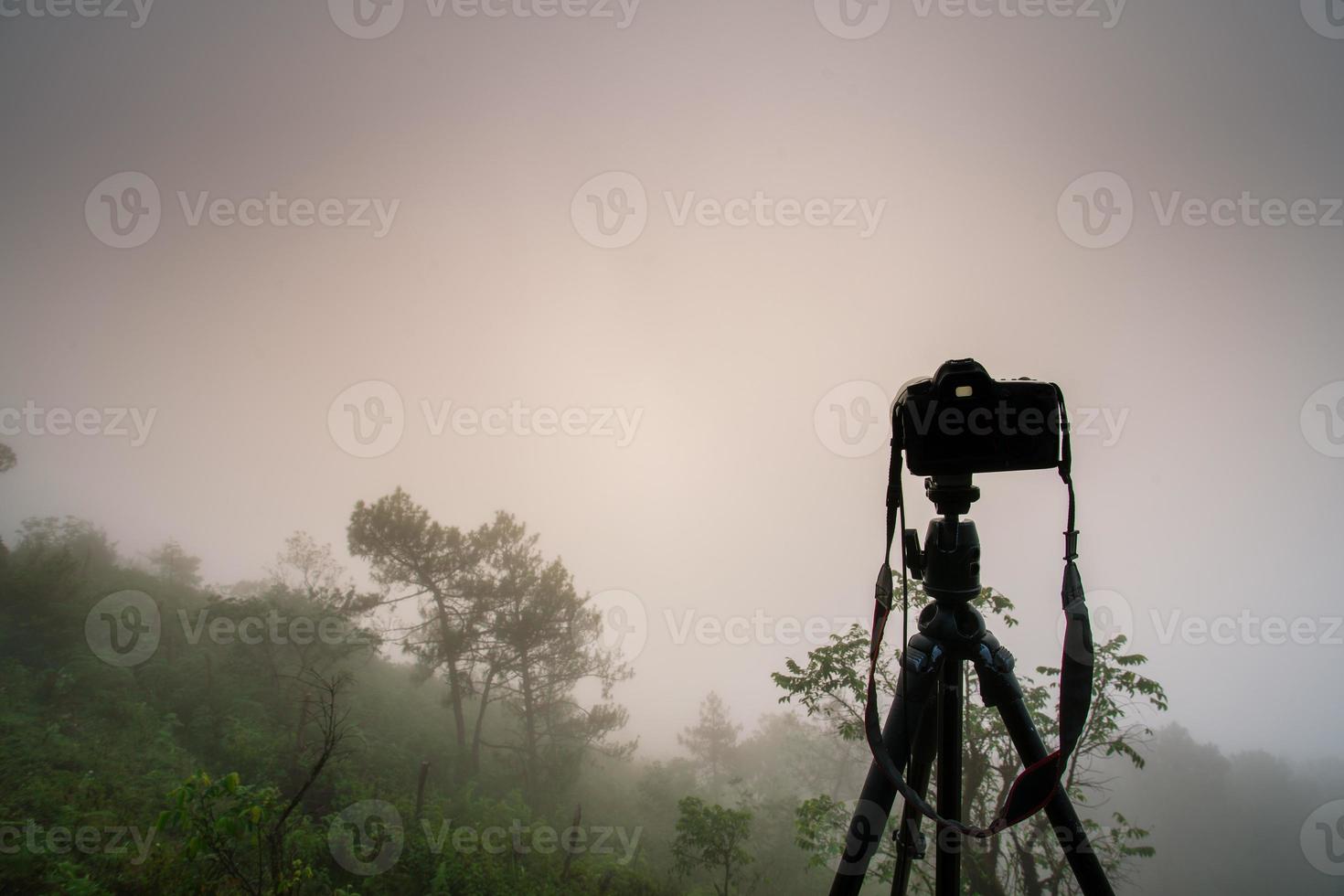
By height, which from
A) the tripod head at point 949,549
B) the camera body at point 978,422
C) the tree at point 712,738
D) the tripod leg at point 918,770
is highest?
the camera body at point 978,422

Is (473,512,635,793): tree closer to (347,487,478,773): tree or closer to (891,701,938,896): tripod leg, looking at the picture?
(347,487,478,773): tree

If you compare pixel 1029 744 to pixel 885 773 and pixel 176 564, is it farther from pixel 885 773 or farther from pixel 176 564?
pixel 176 564

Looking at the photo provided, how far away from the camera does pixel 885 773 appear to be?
53.8 inches

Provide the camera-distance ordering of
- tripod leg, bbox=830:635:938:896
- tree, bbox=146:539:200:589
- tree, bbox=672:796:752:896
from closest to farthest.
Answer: tripod leg, bbox=830:635:938:896 → tree, bbox=672:796:752:896 → tree, bbox=146:539:200:589

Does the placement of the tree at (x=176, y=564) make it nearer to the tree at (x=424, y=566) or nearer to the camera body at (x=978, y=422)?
the tree at (x=424, y=566)

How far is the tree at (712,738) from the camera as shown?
31.5 m

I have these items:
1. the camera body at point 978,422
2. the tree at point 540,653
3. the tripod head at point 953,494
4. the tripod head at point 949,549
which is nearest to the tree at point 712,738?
the tree at point 540,653

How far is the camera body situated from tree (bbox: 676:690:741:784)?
36922mm

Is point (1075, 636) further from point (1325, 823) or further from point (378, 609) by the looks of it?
point (1325, 823)

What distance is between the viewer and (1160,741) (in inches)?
1345

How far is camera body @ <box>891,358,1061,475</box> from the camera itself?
1.45 meters

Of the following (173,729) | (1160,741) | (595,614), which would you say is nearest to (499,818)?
(595,614)

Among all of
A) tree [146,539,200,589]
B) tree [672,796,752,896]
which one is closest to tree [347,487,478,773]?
tree [672,796,752,896]

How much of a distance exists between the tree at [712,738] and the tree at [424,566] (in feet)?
77.4
